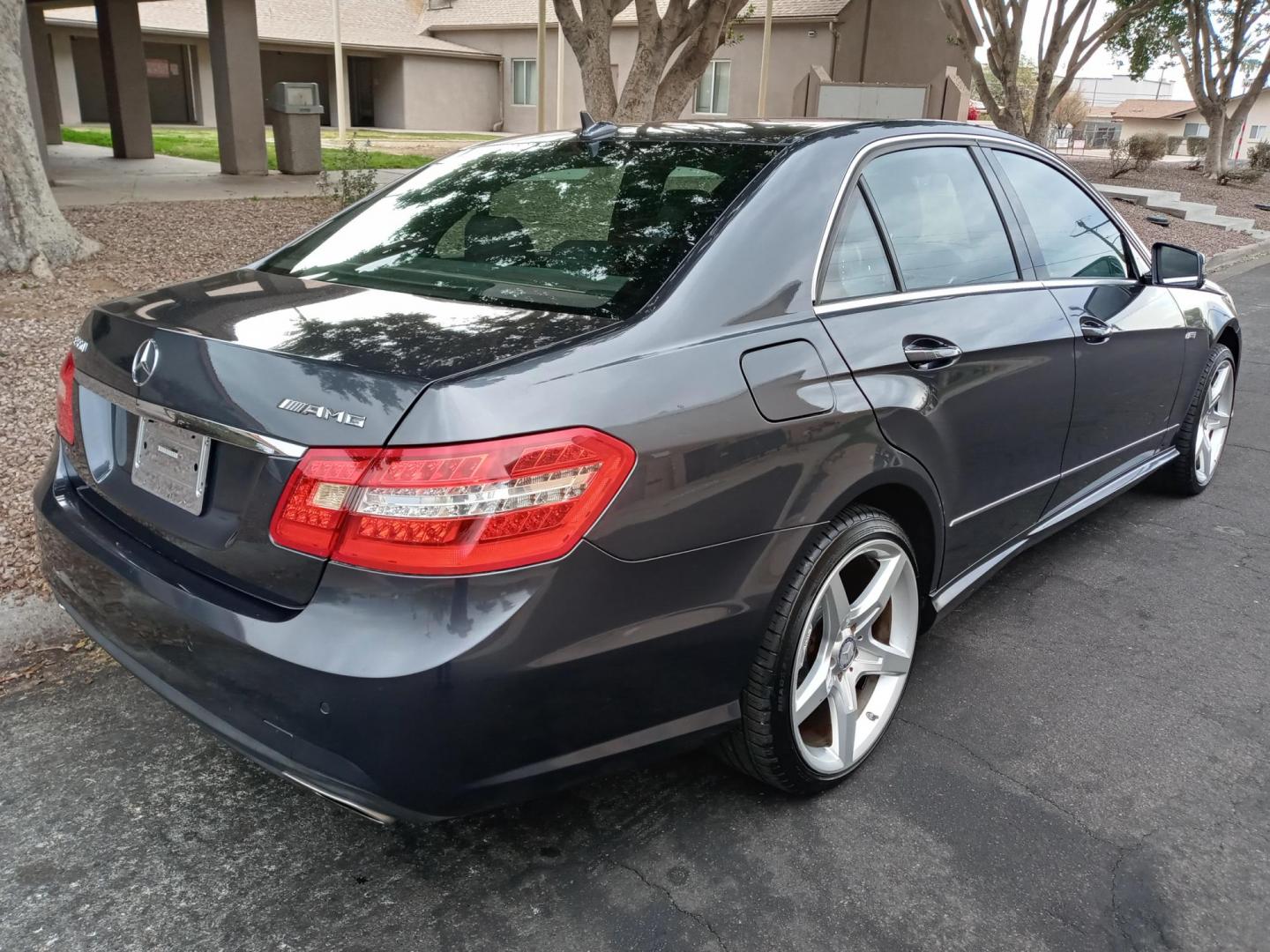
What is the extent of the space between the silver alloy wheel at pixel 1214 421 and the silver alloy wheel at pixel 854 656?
109 inches

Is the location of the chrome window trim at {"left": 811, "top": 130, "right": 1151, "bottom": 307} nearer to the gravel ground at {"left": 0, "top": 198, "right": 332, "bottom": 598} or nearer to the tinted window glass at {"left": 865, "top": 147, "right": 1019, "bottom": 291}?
the tinted window glass at {"left": 865, "top": 147, "right": 1019, "bottom": 291}

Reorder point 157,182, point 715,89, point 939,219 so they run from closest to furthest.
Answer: point 939,219
point 157,182
point 715,89

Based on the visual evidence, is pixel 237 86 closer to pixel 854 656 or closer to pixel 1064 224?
pixel 1064 224

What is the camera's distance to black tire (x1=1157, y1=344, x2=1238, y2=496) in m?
4.74

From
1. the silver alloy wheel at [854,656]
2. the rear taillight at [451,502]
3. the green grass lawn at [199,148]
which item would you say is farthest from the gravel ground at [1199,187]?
the rear taillight at [451,502]

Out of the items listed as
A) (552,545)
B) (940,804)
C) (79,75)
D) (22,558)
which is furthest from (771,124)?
(79,75)

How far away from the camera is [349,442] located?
191 centimetres

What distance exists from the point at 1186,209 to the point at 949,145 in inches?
677

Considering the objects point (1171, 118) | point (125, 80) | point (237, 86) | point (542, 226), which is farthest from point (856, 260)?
point (1171, 118)

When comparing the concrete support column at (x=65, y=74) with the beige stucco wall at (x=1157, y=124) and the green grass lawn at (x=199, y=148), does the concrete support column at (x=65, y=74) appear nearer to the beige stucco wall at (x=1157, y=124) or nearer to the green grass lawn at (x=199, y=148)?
the green grass lawn at (x=199, y=148)

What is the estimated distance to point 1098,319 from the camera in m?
3.67

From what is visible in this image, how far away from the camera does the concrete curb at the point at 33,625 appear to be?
3373 mm

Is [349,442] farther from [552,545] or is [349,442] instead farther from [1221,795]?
[1221,795]

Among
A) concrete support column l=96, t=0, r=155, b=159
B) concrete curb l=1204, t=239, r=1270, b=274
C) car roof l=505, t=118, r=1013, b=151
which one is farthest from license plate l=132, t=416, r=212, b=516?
concrete support column l=96, t=0, r=155, b=159
